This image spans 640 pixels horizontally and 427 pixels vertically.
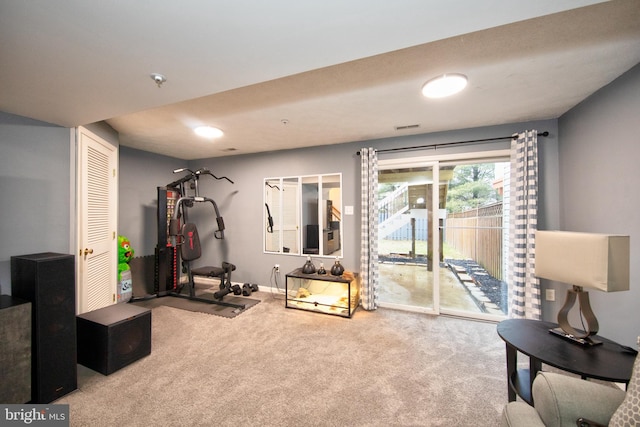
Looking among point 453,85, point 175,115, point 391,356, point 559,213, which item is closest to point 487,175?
point 559,213

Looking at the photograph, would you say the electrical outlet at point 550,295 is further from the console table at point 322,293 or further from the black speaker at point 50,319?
the black speaker at point 50,319

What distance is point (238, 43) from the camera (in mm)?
1171

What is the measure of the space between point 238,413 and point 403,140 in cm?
332

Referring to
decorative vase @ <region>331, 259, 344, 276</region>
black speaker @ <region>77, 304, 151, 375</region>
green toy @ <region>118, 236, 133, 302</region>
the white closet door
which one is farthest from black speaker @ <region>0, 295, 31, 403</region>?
decorative vase @ <region>331, 259, 344, 276</region>

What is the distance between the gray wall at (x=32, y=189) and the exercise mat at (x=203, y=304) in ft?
5.25

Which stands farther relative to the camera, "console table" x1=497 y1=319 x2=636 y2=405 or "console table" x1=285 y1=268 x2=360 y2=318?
"console table" x1=285 y1=268 x2=360 y2=318

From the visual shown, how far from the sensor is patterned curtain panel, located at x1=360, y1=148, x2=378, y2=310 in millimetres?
3252

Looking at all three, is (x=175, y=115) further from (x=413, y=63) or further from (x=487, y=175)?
(x=487, y=175)

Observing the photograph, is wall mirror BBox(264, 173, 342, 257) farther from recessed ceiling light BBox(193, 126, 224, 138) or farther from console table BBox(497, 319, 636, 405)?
console table BBox(497, 319, 636, 405)

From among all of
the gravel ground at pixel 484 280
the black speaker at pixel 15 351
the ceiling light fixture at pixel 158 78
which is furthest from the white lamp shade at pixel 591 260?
the black speaker at pixel 15 351

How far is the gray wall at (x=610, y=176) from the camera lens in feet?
5.55

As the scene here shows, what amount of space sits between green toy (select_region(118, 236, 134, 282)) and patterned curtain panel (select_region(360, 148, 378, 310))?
340 cm

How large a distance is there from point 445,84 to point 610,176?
1.54m

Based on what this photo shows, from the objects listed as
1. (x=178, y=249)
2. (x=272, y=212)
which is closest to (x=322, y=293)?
(x=272, y=212)
